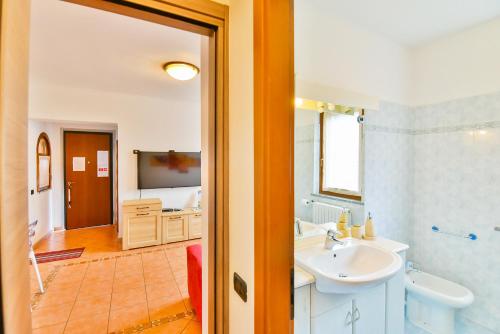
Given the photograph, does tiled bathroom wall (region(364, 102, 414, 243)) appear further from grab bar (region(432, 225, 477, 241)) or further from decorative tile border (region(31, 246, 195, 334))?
decorative tile border (region(31, 246, 195, 334))

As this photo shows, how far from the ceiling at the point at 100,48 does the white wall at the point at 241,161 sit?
1467mm

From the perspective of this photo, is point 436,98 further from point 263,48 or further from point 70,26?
point 70,26

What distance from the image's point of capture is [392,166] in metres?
2.13

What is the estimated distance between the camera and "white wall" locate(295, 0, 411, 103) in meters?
1.64

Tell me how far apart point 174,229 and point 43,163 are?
266cm

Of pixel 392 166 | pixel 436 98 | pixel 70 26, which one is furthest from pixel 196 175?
pixel 436 98

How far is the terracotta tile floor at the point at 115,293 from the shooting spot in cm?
201

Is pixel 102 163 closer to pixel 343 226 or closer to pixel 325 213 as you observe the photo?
pixel 325 213

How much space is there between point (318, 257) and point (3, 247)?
4.78 ft

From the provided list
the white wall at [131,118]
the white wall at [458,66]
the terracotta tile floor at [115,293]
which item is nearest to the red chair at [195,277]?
the terracotta tile floor at [115,293]

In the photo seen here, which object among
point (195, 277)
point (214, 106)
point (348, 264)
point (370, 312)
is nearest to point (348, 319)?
point (370, 312)

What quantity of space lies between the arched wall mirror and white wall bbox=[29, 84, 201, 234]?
660 millimetres

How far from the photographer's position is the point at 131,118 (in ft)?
13.2

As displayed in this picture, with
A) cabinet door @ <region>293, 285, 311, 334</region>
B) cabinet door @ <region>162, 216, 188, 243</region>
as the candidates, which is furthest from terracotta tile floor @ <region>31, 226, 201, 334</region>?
cabinet door @ <region>293, 285, 311, 334</region>
